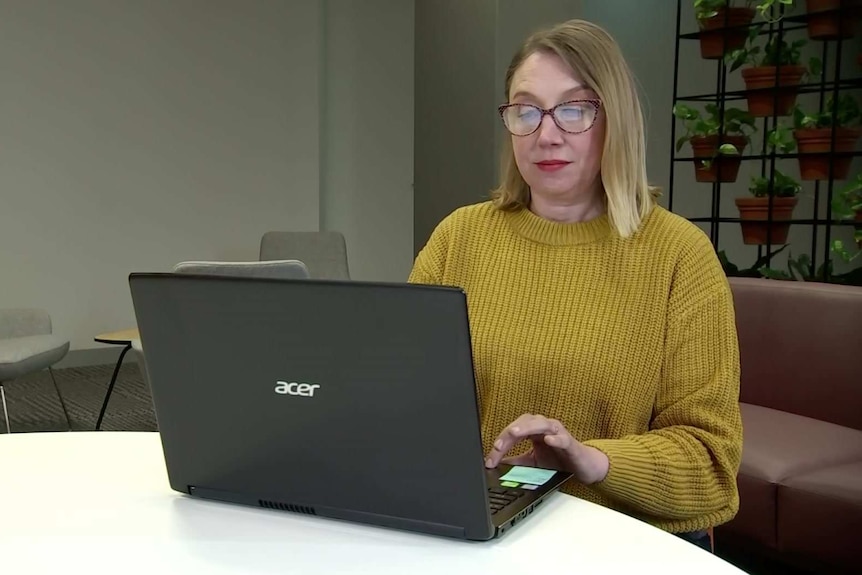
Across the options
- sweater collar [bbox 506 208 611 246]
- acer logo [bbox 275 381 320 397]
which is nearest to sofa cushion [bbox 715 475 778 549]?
sweater collar [bbox 506 208 611 246]

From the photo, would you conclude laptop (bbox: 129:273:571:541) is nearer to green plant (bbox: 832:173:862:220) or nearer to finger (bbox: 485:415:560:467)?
finger (bbox: 485:415:560:467)

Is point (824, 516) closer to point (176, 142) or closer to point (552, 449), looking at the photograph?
point (552, 449)

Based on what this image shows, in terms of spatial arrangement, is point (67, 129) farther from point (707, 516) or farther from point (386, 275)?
point (707, 516)

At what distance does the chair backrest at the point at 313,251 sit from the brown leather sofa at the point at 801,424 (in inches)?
103

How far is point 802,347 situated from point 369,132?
4499 mm

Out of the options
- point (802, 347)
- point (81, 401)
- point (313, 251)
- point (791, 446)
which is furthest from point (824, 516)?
point (81, 401)

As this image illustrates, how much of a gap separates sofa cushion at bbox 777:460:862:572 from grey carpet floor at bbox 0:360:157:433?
2961 millimetres

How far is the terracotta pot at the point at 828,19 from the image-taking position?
3703 mm

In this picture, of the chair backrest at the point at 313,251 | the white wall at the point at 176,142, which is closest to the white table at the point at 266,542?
the chair backrest at the point at 313,251

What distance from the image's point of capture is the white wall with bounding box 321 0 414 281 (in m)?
6.70

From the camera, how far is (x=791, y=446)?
2596 millimetres

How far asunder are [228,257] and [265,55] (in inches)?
56.8

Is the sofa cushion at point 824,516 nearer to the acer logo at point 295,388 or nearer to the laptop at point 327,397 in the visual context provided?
the laptop at point 327,397

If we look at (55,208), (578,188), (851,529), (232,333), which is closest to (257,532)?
(232,333)
